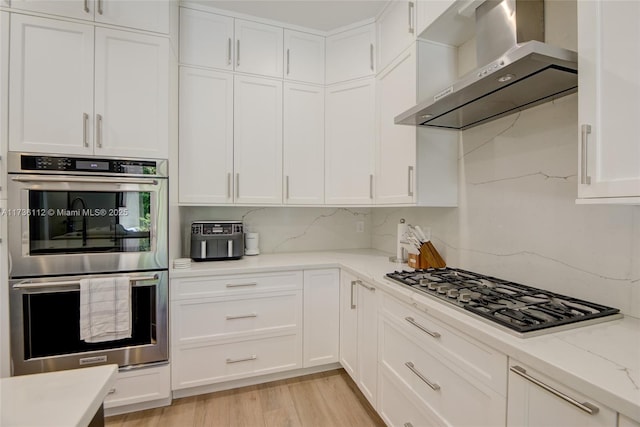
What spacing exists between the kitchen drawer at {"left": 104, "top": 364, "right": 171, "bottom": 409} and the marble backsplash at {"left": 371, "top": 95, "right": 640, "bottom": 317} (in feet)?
6.59

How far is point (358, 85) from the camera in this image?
2.31 meters

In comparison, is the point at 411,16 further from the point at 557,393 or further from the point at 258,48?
the point at 557,393

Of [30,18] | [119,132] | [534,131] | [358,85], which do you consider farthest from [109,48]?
[534,131]

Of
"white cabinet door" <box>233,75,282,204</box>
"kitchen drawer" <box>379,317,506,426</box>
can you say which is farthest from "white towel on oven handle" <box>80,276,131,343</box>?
"kitchen drawer" <box>379,317,506,426</box>

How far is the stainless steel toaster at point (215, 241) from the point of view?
2.16 metres

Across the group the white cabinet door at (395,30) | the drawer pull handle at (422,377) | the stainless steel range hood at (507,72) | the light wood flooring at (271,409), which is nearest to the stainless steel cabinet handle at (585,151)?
the stainless steel range hood at (507,72)

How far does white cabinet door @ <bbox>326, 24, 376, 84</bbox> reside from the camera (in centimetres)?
228

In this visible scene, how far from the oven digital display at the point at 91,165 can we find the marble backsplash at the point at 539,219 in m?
2.18

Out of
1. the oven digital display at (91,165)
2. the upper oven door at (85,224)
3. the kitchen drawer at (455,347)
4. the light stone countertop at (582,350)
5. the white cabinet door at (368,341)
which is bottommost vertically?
the white cabinet door at (368,341)

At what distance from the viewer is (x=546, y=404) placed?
2.56 feet

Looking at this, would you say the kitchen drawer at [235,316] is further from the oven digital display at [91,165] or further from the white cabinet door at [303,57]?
the white cabinet door at [303,57]

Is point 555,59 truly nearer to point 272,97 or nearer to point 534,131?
point 534,131

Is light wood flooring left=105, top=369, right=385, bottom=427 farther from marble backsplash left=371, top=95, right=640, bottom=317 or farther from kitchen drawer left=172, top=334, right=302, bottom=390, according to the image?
marble backsplash left=371, top=95, right=640, bottom=317

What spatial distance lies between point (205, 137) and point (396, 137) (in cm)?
138
